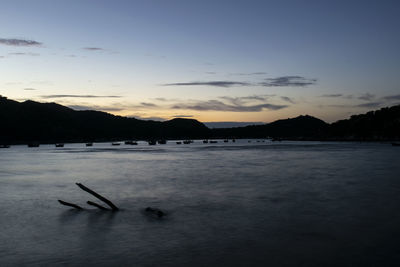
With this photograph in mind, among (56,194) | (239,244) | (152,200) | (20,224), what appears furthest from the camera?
(56,194)

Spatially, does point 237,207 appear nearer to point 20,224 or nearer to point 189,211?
point 189,211

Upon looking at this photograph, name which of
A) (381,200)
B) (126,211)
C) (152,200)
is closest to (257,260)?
(126,211)

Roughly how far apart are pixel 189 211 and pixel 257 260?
334 inches

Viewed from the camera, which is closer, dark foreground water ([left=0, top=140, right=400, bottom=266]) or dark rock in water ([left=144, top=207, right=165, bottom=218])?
dark foreground water ([left=0, top=140, right=400, bottom=266])

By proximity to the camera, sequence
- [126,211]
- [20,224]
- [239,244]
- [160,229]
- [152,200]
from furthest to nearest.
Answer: [152,200] → [126,211] → [20,224] → [160,229] → [239,244]

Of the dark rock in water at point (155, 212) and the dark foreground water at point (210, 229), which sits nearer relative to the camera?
the dark foreground water at point (210, 229)

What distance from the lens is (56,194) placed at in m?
25.8

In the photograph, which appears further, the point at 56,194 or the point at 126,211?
the point at 56,194

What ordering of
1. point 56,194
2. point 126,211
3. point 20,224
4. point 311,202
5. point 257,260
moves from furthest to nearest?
point 56,194, point 311,202, point 126,211, point 20,224, point 257,260

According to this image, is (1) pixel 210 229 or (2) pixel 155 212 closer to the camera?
(1) pixel 210 229

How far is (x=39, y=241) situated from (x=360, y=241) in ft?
39.2

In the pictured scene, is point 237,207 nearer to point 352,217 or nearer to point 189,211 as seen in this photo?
point 189,211

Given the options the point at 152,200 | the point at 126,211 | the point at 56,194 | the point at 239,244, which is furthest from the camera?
the point at 56,194

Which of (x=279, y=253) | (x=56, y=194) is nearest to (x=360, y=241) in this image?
(x=279, y=253)
